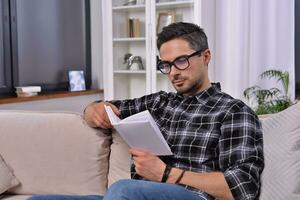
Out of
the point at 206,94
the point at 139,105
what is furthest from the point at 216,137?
the point at 139,105

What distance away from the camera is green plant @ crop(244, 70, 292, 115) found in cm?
296

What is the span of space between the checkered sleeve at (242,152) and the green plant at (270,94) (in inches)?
60.2

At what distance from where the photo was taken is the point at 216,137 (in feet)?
4.70

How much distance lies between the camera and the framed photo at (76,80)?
3562 millimetres

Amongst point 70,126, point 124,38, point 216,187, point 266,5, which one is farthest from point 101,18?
point 216,187

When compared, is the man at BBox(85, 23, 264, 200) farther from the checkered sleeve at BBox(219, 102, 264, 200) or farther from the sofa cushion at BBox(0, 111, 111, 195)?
the sofa cushion at BBox(0, 111, 111, 195)

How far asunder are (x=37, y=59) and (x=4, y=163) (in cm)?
164

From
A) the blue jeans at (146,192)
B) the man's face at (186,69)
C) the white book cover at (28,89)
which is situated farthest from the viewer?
the white book cover at (28,89)

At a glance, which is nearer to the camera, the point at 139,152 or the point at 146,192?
the point at 146,192

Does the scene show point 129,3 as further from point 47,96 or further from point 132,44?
point 47,96

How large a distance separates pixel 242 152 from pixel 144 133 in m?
0.33

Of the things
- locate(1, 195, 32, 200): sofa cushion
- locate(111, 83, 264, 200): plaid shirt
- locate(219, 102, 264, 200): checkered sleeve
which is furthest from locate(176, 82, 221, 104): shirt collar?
locate(1, 195, 32, 200): sofa cushion

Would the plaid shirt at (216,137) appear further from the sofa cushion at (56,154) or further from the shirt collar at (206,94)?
the sofa cushion at (56,154)

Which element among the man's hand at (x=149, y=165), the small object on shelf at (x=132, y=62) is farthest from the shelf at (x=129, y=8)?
the man's hand at (x=149, y=165)
